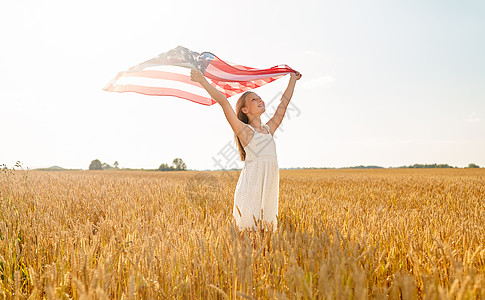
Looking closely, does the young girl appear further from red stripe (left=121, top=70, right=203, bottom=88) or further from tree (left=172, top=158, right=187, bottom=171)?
tree (left=172, top=158, right=187, bottom=171)

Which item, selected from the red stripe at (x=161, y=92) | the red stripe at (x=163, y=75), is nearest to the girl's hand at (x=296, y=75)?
the red stripe at (x=161, y=92)

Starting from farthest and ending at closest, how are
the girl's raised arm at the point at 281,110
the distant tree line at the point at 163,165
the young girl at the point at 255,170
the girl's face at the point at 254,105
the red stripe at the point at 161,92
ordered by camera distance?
the distant tree line at the point at 163,165 → the red stripe at the point at 161,92 → the girl's raised arm at the point at 281,110 → the girl's face at the point at 254,105 → the young girl at the point at 255,170

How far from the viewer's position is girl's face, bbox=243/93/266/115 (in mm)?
3396

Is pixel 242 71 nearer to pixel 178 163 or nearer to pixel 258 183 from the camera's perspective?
pixel 258 183

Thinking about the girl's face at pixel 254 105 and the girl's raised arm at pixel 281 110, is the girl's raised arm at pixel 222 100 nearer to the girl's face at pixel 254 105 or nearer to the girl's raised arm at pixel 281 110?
the girl's face at pixel 254 105

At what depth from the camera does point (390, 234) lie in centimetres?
231

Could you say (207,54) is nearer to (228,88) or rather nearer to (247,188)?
(228,88)

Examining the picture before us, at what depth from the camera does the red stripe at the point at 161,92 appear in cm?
390

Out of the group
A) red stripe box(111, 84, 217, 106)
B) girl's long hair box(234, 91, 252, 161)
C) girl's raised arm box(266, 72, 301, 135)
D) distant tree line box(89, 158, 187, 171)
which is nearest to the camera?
girl's long hair box(234, 91, 252, 161)

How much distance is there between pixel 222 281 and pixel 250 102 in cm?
213

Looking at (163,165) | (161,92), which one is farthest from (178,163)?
(161,92)

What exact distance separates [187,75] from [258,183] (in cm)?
200

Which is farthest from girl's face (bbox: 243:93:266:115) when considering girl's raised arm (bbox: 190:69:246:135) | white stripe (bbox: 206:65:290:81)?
white stripe (bbox: 206:65:290:81)

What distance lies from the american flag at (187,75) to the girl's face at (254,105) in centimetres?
65
